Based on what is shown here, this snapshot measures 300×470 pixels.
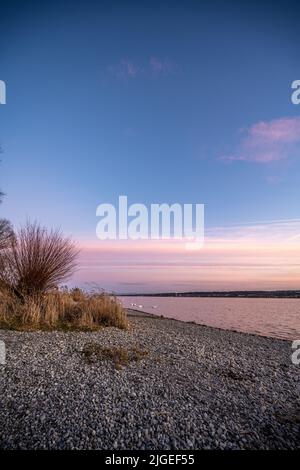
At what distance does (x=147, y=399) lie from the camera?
4762 millimetres

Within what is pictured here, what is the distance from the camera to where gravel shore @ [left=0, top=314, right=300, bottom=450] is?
143 inches

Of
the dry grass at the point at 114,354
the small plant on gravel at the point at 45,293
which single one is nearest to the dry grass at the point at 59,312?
the small plant on gravel at the point at 45,293

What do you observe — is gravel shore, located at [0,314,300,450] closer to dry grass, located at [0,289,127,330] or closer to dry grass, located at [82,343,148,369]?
dry grass, located at [82,343,148,369]

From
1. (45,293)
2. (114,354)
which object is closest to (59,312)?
(45,293)

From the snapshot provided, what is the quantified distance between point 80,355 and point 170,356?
7.18 feet

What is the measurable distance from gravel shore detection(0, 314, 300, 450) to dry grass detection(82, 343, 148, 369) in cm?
13

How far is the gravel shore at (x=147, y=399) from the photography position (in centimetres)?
364

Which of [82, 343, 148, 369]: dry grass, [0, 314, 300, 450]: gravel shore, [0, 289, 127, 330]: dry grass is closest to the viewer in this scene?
[0, 314, 300, 450]: gravel shore

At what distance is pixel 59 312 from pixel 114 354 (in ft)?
15.8

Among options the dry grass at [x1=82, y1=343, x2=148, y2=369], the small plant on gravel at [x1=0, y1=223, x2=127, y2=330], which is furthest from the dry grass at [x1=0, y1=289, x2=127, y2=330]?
the dry grass at [x1=82, y1=343, x2=148, y2=369]

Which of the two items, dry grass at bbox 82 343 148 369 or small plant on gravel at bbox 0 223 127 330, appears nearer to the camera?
dry grass at bbox 82 343 148 369

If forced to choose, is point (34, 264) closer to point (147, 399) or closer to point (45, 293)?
point (45, 293)

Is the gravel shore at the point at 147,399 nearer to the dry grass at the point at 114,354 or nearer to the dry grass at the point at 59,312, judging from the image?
the dry grass at the point at 114,354

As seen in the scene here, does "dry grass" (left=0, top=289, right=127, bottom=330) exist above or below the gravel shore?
above
